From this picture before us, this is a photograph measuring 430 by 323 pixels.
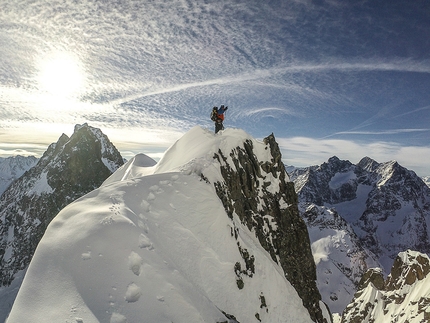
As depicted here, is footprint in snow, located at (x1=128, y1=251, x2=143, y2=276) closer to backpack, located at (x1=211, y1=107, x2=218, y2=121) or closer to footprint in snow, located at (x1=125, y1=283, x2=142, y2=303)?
footprint in snow, located at (x1=125, y1=283, x2=142, y2=303)

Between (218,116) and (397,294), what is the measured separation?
437 ft

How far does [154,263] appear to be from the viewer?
8.32 metres

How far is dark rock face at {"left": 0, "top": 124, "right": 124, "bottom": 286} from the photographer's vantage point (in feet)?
328

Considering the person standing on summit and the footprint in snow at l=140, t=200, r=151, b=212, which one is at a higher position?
the person standing on summit

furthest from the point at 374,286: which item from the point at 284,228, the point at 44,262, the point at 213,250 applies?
the point at 44,262

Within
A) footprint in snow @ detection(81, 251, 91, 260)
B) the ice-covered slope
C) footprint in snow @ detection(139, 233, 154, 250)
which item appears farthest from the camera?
footprint in snow @ detection(139, 233, 154, 250)

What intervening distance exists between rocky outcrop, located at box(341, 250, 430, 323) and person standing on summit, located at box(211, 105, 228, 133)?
11483cm

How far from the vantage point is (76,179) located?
→ 104875mm

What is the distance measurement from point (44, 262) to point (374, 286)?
485 ft

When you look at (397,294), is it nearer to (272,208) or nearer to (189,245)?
(272,208)

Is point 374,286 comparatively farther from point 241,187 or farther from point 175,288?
point 175,288

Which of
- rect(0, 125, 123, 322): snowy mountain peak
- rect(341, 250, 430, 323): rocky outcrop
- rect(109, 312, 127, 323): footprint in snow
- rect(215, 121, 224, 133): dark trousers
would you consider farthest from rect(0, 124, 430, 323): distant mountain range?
rect(341, 250, 430, 323): rocky outcrop

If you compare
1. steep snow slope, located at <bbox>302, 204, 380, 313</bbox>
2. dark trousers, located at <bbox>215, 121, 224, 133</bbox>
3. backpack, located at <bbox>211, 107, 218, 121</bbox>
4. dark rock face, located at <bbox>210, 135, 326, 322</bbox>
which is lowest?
steep snow slope, located at <bbox>302, 204, 380, 313</bbox>

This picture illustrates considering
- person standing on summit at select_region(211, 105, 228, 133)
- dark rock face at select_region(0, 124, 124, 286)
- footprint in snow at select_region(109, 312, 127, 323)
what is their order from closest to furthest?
1. footprint in snow at select_region(109, 312, 127, 323)
2. person standing on summit at select_region(211, 105, 228, 133)
3. dark rock face at select_region(0, 124, 124, 286)
